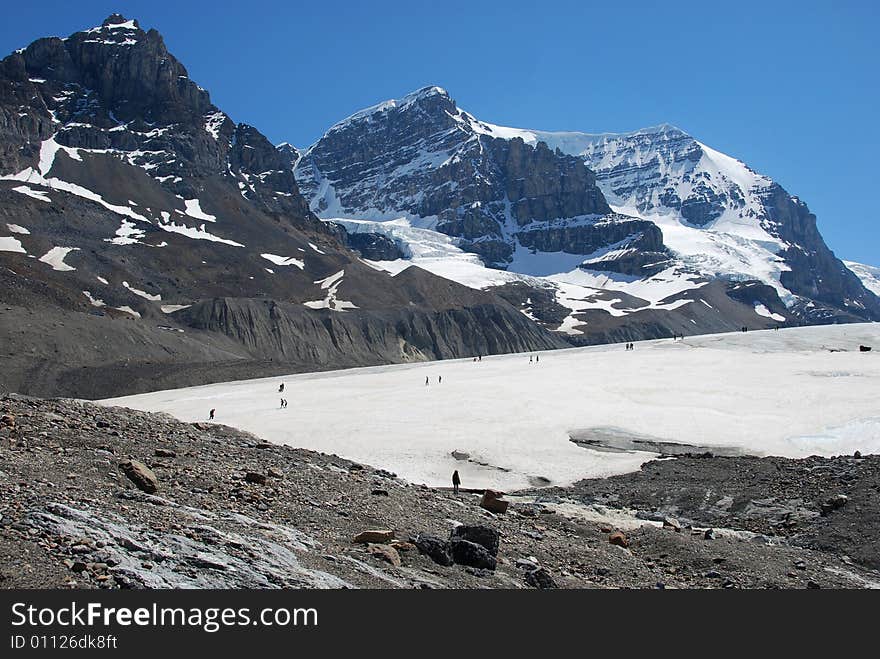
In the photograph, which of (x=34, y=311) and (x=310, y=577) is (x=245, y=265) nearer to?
(x=34, y=311)

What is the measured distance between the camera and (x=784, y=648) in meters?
11.0

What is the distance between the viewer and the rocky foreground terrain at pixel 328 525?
37.9ft

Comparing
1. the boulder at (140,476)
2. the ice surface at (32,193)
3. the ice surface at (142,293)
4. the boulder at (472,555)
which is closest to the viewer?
the boulder at (472,555)

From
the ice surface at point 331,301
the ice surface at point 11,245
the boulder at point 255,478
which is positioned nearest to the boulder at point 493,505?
the boulder at point 255,478

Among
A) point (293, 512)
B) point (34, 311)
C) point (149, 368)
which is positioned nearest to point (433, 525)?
point (293, 512)

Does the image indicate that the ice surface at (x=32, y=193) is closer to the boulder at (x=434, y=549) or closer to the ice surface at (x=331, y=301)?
the ice surface at (x=331, y=301)

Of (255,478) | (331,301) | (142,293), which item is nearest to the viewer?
(255,478)

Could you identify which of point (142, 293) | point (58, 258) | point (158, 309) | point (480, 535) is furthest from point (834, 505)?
point (58, 258)

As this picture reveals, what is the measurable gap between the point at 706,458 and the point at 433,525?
2191 centimetres

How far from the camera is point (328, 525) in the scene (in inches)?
607

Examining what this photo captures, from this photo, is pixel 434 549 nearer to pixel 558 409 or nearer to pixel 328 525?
pixel 328 525

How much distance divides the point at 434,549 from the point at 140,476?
546 cm

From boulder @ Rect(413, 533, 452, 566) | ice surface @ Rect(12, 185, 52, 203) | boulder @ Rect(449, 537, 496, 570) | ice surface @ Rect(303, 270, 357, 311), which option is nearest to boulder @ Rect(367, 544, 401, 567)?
boulder @ Rect(413, 533, 452, 566)

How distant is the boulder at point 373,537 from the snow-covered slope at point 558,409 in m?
18.0
